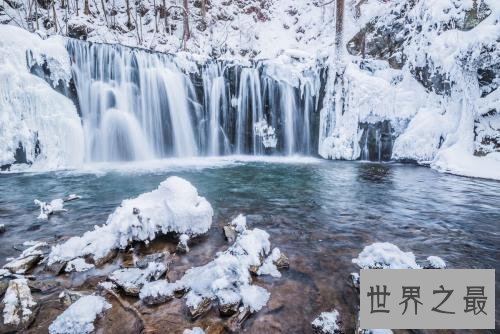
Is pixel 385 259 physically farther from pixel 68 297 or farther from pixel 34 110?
pixel 34 110

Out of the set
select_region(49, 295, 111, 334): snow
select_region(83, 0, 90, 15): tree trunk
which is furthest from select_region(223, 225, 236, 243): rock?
→ select_region(83, 0, 90, 15): tree trunk

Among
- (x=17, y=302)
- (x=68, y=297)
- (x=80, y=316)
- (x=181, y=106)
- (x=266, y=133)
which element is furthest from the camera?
(x=266, y=133)

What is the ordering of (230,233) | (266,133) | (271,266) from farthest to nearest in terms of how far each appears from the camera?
1. (266,133)
2. (230,233)
3. (271,266)

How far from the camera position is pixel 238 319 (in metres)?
2.25

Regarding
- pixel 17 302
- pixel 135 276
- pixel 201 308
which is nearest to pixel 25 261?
pixel 17 302

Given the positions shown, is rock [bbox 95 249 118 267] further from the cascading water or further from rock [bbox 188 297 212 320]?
the cascading water

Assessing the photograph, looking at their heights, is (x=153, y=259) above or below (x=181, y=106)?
below

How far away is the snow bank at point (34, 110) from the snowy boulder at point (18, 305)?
778 centimetres

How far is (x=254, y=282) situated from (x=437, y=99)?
10.9m

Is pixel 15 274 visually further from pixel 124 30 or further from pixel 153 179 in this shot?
pixel 124 30

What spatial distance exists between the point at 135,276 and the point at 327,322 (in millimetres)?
1730

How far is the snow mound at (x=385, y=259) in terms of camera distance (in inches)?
110

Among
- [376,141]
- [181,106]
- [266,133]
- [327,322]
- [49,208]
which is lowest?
[327,322]

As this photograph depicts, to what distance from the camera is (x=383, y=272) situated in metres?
1.94
